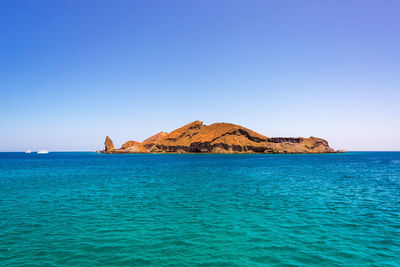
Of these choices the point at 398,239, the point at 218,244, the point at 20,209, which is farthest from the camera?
the point at 20,209

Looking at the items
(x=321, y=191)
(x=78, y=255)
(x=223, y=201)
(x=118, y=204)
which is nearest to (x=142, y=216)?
(x=118, y=204)

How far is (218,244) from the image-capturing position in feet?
38.3

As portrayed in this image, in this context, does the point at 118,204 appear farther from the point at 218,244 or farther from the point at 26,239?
the point at 218,244

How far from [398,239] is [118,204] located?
20.4 m

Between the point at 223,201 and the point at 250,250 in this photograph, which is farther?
the point at 223,201

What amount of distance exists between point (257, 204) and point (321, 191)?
1157 cm

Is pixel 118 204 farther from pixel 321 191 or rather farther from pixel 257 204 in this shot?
pixel 321 191

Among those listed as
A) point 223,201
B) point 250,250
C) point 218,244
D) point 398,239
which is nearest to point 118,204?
point 223,201

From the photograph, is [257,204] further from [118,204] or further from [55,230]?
[55,230]

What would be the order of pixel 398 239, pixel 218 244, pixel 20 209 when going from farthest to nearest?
pixel 20 209 < pixel 398 239 < pixel 218 244

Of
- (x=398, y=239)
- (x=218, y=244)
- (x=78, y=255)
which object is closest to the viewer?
(x=78, y=255)

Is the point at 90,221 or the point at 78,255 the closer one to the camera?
the point at 78,255

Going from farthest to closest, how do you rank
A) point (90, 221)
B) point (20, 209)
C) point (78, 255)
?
point (20, 209)
point (90, 221)
point (78, 255)

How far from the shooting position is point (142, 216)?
16.7 metres
